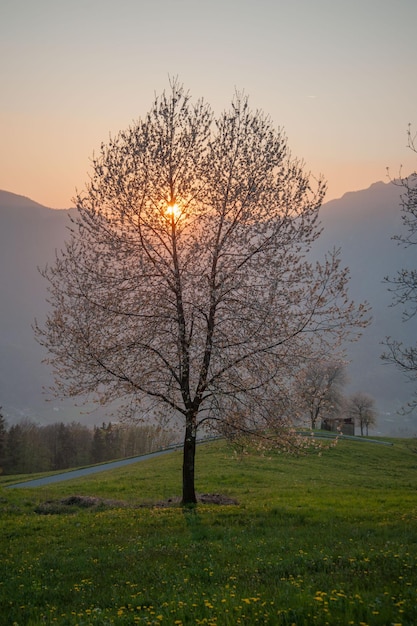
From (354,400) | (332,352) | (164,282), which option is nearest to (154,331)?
(164,282)

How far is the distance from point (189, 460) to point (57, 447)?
86.5m

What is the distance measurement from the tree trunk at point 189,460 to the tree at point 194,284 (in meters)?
0.07

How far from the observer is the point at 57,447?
101 meters

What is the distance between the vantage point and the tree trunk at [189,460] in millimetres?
20391

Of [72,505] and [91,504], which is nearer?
[72,505]

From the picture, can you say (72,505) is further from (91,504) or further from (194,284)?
(194,284)

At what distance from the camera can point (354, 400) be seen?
111 m

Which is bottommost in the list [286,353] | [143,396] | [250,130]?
[143,396]

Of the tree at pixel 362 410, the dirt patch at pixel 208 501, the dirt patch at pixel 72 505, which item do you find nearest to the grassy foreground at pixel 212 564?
the dirt patch at pixel 72 505

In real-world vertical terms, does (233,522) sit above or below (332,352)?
below

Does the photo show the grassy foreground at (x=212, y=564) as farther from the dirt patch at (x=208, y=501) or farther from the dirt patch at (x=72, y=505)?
the dirt patch at (x=208, y=501)

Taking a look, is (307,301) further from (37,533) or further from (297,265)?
(37,533)

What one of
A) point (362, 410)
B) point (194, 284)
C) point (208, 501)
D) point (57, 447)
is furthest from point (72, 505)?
point (362, 410)

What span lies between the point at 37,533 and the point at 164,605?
377 inches
